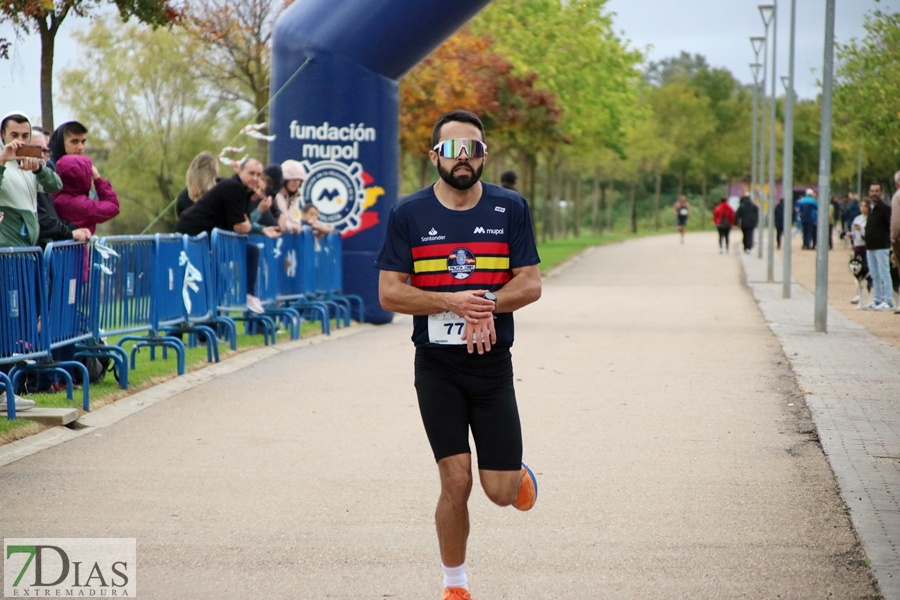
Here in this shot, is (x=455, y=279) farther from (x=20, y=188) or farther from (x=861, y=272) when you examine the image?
(x=861, y=272)

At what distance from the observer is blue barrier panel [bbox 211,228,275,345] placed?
12.9m

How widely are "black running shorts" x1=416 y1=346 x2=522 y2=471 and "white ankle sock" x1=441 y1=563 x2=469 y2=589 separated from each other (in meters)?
0.39

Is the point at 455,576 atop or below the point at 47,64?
below

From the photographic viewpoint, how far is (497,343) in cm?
486

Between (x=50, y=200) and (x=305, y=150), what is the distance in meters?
7.76

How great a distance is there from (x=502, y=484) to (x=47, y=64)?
12235 millimetres

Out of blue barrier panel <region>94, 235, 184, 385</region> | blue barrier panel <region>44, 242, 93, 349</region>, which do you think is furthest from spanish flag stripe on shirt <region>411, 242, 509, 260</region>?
blue barrier panel <region>94, 235, 184, 385</region>

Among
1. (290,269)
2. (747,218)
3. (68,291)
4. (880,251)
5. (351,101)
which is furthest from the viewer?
(747,218)

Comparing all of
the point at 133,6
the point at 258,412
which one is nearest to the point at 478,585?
the point at 258,412

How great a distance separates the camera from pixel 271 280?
14773mm

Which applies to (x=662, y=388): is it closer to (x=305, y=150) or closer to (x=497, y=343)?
(x=497, y=343)

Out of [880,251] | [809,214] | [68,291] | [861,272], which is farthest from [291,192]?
[809,214]

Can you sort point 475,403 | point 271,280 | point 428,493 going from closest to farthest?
point 475,403 < point 428,493 < point 271,280

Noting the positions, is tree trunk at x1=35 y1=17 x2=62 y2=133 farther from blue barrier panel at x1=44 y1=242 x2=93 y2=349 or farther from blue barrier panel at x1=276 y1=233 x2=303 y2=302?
blue barrier panel at x1=44 y1=242 x2=93 y2=349
